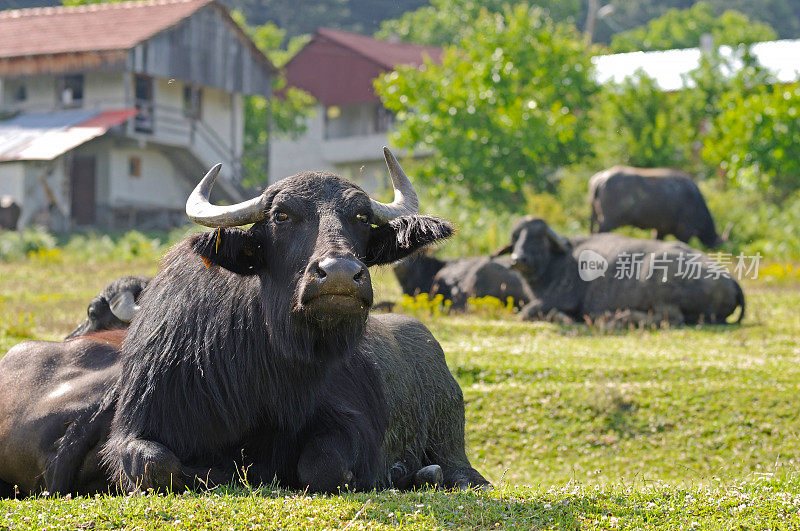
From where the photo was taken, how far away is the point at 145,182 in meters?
37.4

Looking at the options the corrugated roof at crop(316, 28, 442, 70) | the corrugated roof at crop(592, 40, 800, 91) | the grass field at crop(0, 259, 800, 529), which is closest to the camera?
the grass field at crop(0, 259, 800, 529)

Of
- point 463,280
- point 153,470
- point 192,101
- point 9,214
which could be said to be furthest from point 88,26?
point 153,470

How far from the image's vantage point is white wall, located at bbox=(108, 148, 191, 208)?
3619cm

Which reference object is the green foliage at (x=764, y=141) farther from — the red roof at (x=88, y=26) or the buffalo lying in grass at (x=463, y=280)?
the red roof at (x=88, y=26)

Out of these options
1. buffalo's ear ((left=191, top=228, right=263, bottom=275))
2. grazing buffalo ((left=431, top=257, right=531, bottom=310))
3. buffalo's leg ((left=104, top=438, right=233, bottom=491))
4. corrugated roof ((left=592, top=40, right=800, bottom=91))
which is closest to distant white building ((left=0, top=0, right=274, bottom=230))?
corrugated roof ((left=592, top=40, right=800, bottom=91))

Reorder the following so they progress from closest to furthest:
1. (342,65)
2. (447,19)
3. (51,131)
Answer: (51,131), (342,65), (447,19)

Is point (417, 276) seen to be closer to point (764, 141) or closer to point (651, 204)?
point (651, 204)

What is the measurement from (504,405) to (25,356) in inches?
187

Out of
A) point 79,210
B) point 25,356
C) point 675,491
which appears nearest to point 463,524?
point 675,491

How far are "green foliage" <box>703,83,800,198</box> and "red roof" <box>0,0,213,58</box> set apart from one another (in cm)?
1888

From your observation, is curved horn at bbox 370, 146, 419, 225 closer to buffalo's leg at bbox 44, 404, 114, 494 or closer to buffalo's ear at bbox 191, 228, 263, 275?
buffalo's ear at bbox 191, 228, 263, 275

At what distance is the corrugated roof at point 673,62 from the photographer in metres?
45.2

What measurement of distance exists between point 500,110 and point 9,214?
14.8m

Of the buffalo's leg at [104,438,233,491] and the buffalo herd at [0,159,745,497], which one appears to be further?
the buffalo herd at [0,159,745,497]
